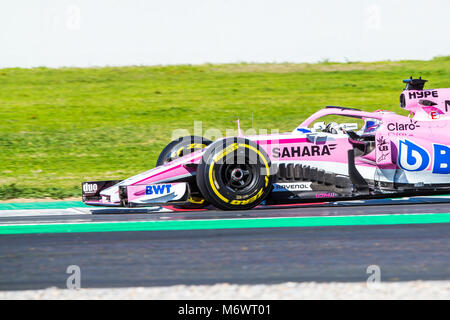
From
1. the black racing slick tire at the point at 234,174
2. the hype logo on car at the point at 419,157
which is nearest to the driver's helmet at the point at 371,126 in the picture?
the hype logo on car at the point at 419,157

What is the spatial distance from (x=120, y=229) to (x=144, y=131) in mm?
8718

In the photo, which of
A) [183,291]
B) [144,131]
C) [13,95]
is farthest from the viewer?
[13,95]

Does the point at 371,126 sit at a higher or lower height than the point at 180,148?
higher

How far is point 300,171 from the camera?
7.61 m

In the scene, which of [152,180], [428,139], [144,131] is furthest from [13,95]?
[428,139]

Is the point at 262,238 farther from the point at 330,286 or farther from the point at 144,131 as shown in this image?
the point at 144,131

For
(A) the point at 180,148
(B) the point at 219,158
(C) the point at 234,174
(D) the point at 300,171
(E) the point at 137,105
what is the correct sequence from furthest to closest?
1. (E) the point at 137,105
2. (A) the point at 180,148
3. (D) the point at 300,171
4. (C) the point at 234,174
5. (B) the point at 219,158

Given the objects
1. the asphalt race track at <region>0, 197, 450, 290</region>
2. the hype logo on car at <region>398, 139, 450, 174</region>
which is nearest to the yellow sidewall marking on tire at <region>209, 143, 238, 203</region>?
the asphalt race track at <region>0, 197, 450, 290</region>

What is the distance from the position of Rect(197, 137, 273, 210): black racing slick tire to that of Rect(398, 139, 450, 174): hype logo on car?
158 centimetres

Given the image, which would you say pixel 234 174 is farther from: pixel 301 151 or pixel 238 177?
pixel 301 151

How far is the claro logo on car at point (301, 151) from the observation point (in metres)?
7.62

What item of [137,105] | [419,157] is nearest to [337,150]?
[419,157]

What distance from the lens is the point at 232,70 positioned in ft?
69.5

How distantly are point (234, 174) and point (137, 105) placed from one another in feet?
35.0
